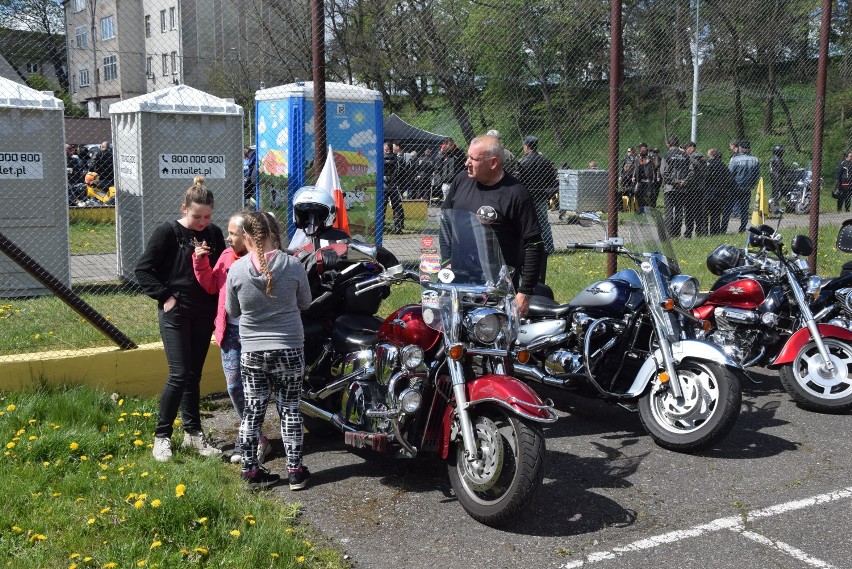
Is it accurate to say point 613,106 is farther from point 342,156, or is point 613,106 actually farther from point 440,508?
point 440,508

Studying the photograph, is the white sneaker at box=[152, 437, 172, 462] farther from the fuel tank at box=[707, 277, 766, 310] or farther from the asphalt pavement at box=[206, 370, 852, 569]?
the fuel tank at box=[707, 277, 766, 310]

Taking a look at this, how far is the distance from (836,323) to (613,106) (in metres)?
2.75

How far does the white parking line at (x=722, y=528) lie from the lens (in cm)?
374

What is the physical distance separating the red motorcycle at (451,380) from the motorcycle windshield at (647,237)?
1.44 metres

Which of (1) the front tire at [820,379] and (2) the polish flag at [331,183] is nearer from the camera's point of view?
(1) the front tire at [820,379]

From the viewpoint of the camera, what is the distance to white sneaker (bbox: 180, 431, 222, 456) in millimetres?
4891

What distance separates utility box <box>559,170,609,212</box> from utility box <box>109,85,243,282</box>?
8175 millimetres

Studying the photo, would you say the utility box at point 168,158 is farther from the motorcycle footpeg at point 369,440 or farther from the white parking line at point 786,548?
the white parking line at point 786,548

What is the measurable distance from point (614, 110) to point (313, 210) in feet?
12.1

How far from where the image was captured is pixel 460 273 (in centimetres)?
443

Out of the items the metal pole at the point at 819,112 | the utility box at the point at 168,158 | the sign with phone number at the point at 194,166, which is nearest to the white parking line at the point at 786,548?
the metal pole at the point at 819,112

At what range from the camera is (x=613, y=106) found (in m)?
7.85

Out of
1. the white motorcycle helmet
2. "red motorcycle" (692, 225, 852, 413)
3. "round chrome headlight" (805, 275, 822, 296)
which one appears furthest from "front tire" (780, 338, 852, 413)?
the white motorcycle helmet

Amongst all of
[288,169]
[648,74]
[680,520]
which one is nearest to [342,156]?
[288,169]
